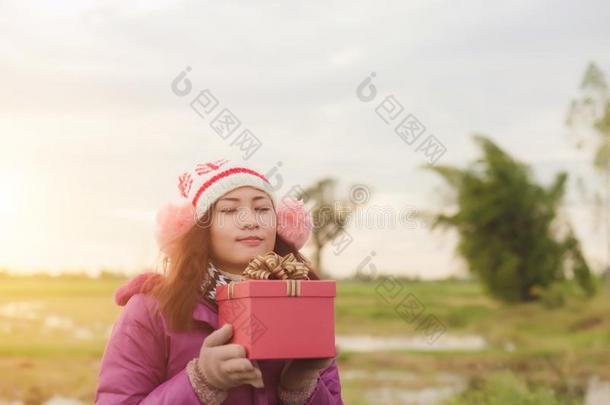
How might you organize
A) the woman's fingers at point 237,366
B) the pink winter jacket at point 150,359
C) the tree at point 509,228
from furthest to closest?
the tree at point 509,228
the pink winter jacket at point 150,359
the woman's fingers at point 237,366

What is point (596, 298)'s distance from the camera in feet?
20.2

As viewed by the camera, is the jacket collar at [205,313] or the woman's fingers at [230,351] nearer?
the woman's fingers at [230,351]

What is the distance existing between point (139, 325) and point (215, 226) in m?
0.26

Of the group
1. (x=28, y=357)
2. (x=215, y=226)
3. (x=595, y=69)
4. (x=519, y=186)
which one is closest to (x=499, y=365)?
(x=519, y=186)

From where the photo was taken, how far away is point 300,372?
155 cm

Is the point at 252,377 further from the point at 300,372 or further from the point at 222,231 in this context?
the point at 222,231

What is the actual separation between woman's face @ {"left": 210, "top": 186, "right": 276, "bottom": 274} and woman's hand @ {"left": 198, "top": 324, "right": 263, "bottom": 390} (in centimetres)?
21

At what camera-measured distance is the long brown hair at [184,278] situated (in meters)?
1.54

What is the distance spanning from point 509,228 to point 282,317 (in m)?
5.33

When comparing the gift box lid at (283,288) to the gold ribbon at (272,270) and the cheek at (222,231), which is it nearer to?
the gold ribbon at (272,270)

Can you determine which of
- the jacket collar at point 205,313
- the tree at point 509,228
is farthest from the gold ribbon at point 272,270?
the tree at point 509,228

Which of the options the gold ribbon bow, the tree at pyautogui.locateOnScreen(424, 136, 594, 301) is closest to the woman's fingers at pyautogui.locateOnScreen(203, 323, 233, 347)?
the gold ribbon bow

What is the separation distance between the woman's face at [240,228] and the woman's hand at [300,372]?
24 centimetres

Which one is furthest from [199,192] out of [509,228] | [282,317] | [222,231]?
[509,228]
